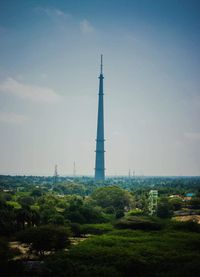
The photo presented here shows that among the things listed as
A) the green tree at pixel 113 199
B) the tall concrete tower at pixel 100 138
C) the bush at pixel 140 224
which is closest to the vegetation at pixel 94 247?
the bush at pixel 140 224

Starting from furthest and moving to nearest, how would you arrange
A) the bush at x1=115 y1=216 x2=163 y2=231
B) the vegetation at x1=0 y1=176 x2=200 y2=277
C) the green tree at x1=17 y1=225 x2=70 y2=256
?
the bush at x1=115 y1=216 x2=163 y2=231, the green tree at x1=17 y1=225 x2=70 y2=256, the vegetation at x1=0 y1=176 x2=200 y2=277

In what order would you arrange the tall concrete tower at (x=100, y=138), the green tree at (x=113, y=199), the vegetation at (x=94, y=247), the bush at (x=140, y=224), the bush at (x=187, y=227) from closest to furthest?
the vegetation at (x=94, y=247) < the bush at (x=187, y=227) < the bush at (x=140, y=224) < the green tree at (x=113, y=199) < the tall concrete tower at (x=100, y=138)

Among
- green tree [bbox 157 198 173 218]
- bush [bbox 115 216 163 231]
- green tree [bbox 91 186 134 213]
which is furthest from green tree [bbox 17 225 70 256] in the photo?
green tree [bbox 91 186 134 213]

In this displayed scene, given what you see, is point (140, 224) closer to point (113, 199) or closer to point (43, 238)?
point (43, 238)

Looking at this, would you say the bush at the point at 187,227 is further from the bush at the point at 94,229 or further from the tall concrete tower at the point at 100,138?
the tall concrete tower at the point at 100,138

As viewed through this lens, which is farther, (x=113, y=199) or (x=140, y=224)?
(x=113, y=199)

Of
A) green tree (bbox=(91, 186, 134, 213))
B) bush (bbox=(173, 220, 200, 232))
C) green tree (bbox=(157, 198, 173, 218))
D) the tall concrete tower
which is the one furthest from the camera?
the tall concrete tower

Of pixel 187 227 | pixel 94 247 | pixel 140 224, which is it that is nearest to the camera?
pixel 94 247

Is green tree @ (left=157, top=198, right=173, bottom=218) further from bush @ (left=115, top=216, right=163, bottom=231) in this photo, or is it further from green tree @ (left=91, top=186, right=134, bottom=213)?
bush @ (left=115, top=216, right=163, bottom=231)

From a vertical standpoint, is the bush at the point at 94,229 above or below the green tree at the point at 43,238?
below

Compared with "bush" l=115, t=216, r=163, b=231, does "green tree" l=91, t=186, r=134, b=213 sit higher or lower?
higher

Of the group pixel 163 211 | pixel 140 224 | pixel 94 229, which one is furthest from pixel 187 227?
pixel 163 211

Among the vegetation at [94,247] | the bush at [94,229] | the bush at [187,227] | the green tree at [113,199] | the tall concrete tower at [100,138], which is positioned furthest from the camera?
the tall concrete tower at [100,138]
